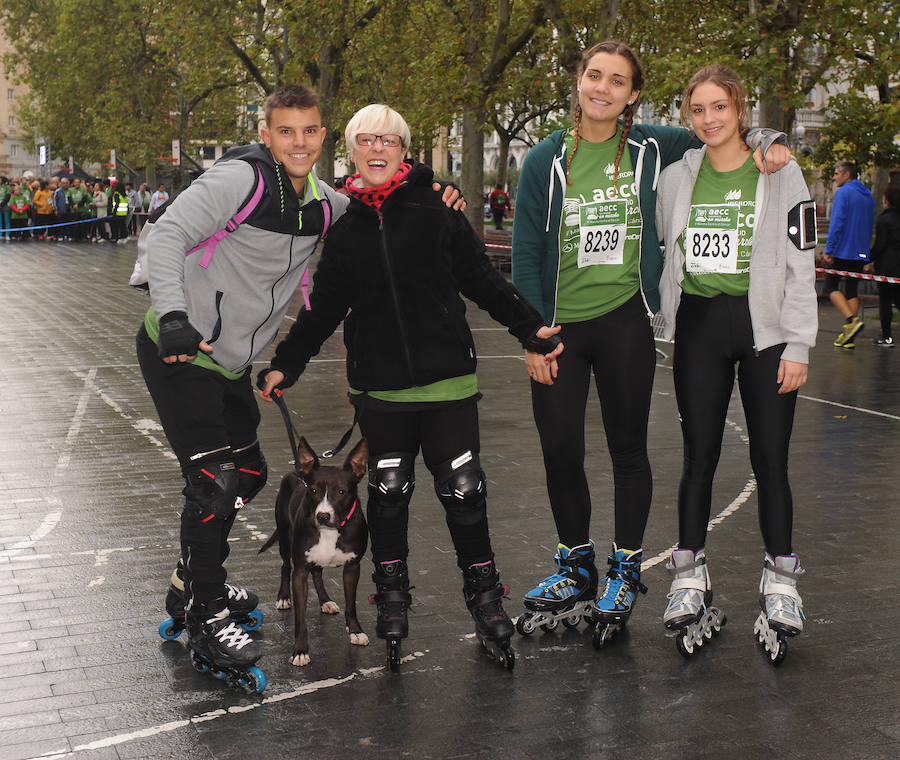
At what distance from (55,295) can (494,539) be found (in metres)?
17.6

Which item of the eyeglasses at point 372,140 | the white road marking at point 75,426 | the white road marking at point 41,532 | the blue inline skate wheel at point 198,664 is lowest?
the white road marking at point 75,426

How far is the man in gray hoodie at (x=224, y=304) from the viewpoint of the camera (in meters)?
4.63

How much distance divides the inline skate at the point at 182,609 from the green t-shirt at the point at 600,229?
1.77 meters

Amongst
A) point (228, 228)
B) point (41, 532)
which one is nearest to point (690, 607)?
point (228, 228)

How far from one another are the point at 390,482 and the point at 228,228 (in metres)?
1.12

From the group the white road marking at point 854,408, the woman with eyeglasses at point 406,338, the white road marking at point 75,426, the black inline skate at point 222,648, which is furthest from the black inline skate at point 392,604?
the white road marking at point 854,408

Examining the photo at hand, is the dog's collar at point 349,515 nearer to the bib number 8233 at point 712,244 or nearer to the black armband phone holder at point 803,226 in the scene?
the bib number 8233 at point 712,244

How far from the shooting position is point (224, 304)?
4.73m

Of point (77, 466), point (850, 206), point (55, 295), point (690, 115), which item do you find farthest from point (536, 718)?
point (55, 295)

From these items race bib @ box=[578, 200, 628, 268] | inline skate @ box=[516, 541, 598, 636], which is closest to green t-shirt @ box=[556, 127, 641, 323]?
race bib @ box=[578, 200, 628, 268]

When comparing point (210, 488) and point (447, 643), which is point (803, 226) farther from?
point (210, 488)

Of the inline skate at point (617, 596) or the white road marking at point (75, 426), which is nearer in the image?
the inline skate at point (617, 596)

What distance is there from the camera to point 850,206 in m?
17.2

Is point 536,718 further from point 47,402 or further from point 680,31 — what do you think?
A: point 680,31
